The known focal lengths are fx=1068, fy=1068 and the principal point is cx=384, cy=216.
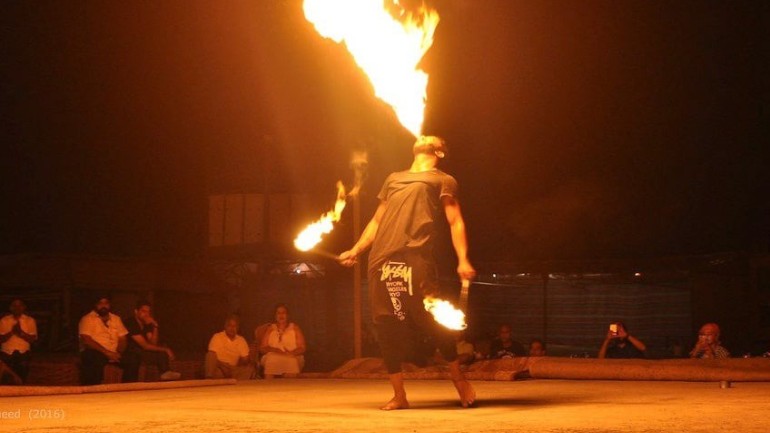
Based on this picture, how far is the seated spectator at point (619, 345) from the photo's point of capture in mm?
15414

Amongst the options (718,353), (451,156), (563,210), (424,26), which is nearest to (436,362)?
(718,353)

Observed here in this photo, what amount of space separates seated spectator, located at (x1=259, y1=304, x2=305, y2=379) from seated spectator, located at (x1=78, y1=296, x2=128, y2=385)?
2235 millimetres

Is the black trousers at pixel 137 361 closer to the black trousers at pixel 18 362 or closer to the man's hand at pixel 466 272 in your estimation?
the black trousers at pixel 18 362

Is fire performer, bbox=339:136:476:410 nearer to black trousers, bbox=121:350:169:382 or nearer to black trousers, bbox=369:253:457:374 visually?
black trousers, bbox=369:253:457:374

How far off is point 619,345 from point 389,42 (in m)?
7.28

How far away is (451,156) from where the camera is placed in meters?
25.4

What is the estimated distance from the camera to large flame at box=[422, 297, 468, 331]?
7205 millimetres

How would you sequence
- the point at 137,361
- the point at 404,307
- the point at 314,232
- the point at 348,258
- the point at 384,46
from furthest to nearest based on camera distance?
1. the point at 137,361
2. the point at 384,46
3. the point at 314,232
4. the point at 348,258
5. the point at 404,307

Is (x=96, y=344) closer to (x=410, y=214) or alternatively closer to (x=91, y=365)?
(x=91, y=365)

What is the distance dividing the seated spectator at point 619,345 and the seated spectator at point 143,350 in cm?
636

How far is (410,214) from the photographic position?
7.38 metres

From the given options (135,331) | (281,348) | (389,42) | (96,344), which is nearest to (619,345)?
(281,348)

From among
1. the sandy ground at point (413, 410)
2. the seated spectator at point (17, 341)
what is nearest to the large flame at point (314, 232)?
the sandy ground at point (413, 410)

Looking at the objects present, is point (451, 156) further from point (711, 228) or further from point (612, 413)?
point (612, 413)
